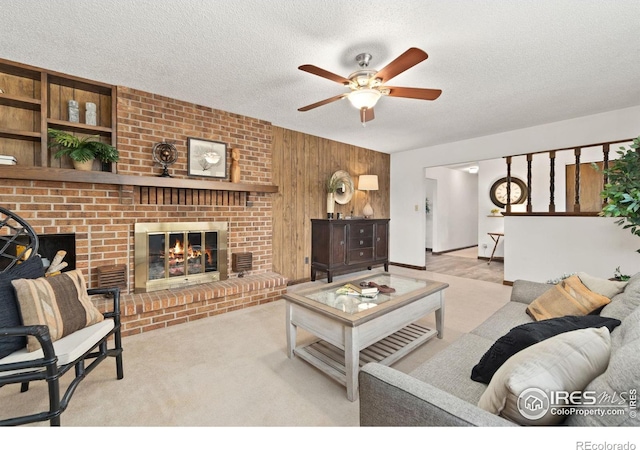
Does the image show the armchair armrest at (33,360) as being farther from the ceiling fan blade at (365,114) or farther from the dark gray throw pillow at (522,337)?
the ceiling fan blade at (365,114)

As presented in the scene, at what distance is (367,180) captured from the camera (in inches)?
199

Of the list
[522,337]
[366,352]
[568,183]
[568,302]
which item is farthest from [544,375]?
[568,183]

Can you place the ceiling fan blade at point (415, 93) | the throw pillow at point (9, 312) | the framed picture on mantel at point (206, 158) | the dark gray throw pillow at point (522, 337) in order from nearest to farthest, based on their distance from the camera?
1. the dark gray throw pillow at point (522, 337)
2. the throw pillow at point (9, 312)
3. the ceiling fan blade at point (415, 93)
4. the framed picture on mantel at point (206, 158)

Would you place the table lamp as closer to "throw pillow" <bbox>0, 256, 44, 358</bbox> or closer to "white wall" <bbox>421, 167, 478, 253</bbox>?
"white wall" <bbox>421, 167, 478, 253</bbox>

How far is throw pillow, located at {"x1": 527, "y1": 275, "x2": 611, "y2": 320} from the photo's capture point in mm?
1694

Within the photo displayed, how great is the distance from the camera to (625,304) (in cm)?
148

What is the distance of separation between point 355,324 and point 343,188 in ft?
11.4

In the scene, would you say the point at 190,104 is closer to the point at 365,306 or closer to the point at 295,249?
the point at 295,249

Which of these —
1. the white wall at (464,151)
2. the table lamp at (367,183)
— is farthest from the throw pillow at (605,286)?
the table lamp at (367,183)

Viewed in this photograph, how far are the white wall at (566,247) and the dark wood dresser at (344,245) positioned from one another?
1.99 m

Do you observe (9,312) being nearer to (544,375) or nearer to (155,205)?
(155,205)

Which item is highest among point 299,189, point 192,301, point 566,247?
point 299,189

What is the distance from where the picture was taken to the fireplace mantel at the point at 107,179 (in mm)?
2238
